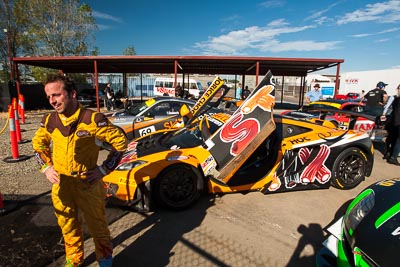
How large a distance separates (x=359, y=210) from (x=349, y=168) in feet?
7.66

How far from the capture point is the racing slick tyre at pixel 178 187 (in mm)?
3293

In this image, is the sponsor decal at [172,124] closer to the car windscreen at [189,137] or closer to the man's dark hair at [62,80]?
the car windscreen at [189,137]

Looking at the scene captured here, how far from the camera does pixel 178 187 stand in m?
3.40

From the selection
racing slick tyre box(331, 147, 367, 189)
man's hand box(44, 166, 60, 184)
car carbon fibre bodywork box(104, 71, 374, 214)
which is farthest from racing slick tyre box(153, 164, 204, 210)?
racing slick tyre box(331, 147, 367, 189)

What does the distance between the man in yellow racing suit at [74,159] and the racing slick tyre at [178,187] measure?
1114 millimetres

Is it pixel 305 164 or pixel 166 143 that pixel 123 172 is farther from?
pixel 305 164

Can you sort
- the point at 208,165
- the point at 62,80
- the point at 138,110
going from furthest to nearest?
the point at 138,110
the point at 208,165
the point at 62,80

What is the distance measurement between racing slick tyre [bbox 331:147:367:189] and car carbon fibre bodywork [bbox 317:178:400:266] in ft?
5.43

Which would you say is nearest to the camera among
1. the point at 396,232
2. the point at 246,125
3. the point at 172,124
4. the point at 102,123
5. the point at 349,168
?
the point at 396,232

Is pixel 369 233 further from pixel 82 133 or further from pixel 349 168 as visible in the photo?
pixel 349 168

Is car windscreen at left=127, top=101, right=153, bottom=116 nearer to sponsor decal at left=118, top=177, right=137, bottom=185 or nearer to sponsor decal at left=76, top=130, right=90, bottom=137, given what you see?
sponsor decal at left=118, top=177, right=137, bottom=185

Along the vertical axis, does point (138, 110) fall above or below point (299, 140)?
above

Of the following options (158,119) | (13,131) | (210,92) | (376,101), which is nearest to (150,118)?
(158,119)

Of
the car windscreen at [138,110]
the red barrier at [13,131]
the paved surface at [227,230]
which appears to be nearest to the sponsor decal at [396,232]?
the paved surface at [227,230]
